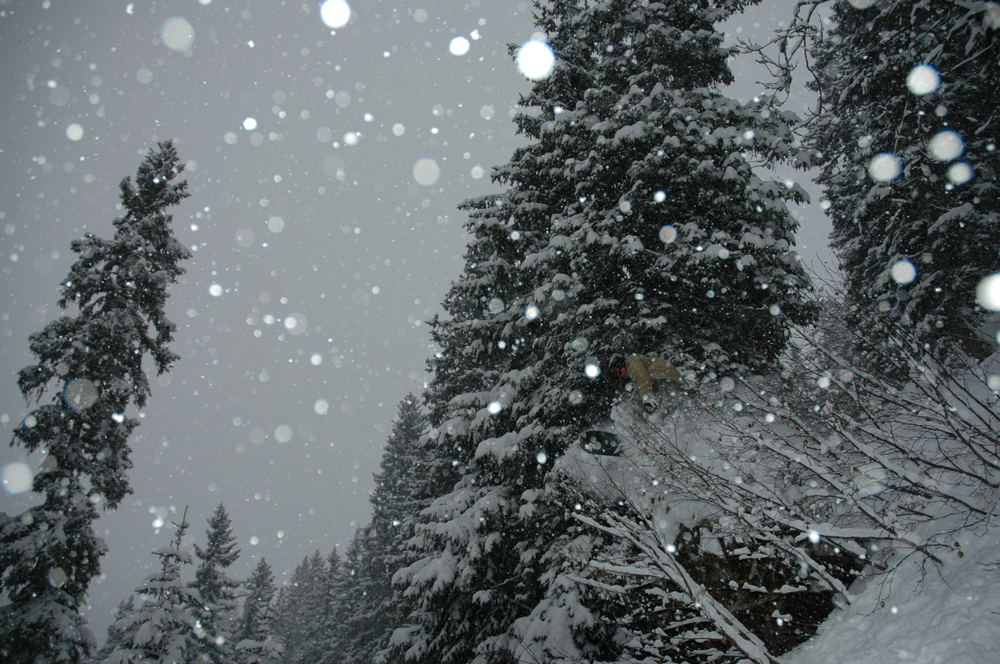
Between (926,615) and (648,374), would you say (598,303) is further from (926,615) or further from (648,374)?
(926,615)

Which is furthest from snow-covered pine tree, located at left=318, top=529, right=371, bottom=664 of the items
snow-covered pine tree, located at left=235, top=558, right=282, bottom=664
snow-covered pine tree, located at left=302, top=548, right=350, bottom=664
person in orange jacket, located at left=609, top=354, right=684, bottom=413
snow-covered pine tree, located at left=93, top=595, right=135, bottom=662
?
person in orange jacket, located at left=609, top=354, right=684, bottom=413

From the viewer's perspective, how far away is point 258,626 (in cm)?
2578

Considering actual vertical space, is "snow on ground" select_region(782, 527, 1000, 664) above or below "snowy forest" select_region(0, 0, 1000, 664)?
below

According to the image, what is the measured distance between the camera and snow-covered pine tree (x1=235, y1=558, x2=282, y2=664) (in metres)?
20.4

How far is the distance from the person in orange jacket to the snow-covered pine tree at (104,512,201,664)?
1576 centimetres

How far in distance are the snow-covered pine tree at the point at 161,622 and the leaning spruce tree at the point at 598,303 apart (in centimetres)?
942

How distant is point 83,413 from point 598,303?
41.9ft

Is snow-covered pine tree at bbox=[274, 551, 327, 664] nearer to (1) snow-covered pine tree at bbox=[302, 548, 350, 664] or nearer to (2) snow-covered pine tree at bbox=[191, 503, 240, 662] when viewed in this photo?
(1) snow-covered pine tree at bbox=[302, 548, 350, 664]

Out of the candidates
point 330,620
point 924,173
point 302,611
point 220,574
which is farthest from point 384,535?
point 302,611

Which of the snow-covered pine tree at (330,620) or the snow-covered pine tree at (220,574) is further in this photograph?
the snow-covered pine tree at (330,620)

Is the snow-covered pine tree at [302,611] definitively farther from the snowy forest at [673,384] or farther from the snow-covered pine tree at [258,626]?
the snowy forest at [673,384]

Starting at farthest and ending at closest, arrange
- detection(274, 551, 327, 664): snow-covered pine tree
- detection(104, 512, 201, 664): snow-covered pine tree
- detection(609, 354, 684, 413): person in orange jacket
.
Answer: detection(274, 551, 327, 664): snow-covered pine tree
detection(104, 512, 201, 664): snow-covered pine tree
detection(609, 354, 684, 413): person in orange jacket

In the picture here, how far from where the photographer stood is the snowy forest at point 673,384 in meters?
4.72

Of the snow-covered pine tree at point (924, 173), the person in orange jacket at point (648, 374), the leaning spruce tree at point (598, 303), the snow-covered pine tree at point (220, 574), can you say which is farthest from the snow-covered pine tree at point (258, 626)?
the snow-covered pine tree at point (924, 173)
